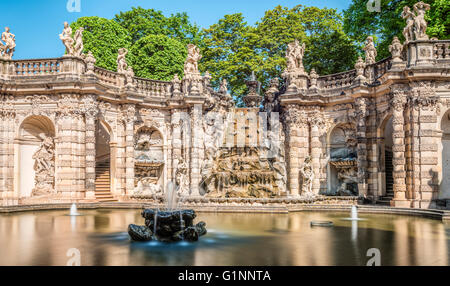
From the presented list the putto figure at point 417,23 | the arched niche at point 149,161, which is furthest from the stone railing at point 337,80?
the arched niche at point 149,161

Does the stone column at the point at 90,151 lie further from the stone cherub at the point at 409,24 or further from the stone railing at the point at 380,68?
the stone cherub at the point at 409,24

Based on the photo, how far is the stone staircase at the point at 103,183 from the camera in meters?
22.2

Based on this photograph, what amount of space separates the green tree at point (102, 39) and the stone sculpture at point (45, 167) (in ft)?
37.2

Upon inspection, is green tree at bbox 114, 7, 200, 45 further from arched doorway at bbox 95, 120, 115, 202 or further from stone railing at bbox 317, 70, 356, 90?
stone railing at bbox 317, 70, 356, 90

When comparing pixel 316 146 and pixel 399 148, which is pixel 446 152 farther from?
pixel 316 146

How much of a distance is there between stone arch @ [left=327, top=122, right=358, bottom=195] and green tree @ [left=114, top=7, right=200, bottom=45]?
1867cm

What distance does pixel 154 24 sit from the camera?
3528 cm

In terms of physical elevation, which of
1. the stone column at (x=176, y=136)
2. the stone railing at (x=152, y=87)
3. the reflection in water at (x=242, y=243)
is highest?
the stone railing at (x=152, y=87)

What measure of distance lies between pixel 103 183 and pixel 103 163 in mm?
1915

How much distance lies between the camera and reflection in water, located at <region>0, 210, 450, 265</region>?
7.64 metres

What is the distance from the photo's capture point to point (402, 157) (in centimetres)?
1841

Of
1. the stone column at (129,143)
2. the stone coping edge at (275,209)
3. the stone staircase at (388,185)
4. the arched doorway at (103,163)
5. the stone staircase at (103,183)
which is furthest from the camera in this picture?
the stone column at (129,143)

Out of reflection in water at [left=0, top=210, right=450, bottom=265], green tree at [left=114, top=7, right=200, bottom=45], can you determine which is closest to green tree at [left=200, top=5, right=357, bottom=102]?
green tree at [left=114, top=7, right=200, bottom=45]
